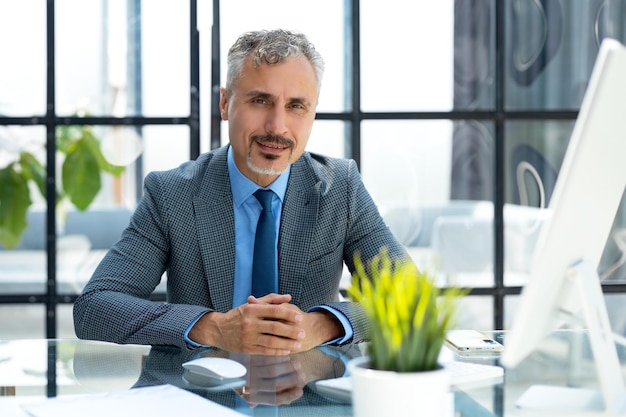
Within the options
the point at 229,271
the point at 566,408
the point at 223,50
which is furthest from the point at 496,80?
the point at 566,408

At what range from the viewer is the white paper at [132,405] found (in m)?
1.35

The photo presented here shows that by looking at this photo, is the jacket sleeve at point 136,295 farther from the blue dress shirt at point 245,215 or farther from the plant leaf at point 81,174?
the plant leaf at point 81,174

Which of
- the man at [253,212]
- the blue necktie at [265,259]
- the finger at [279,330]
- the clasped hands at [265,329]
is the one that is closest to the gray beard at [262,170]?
the man at [253,212]

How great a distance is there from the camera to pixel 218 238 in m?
2.34

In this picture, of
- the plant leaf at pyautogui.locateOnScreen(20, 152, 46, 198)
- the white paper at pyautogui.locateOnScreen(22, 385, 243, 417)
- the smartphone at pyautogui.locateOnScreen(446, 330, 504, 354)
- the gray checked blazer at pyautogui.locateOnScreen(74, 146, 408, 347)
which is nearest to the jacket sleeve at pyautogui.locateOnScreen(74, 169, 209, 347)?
the gray checked blazer at pyautogui.locateOnScreen(74, 146, 408, 347)

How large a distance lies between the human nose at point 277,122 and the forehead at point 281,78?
0.05 m

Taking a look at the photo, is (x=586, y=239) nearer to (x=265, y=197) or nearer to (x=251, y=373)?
(x=251, y=373)

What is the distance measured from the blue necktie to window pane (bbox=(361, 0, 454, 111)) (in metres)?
1.17

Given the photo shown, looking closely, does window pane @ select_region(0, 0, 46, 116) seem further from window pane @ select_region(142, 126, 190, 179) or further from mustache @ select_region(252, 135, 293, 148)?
mustache @ select_region(252, 135, 293, 148)

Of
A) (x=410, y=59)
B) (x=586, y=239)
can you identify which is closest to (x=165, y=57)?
(x=410, y=59)

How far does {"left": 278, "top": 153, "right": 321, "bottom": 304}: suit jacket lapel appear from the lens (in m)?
2.36

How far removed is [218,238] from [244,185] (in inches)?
7.0

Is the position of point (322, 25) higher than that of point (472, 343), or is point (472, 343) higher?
point (322, 25)

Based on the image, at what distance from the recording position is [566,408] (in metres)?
1.40
